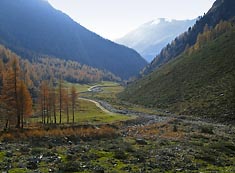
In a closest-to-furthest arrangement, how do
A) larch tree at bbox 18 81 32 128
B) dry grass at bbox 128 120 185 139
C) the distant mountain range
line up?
dry grass at bbox 128 120 185 139 < larch tree at bbox 18 81 32 128 < the distant mountain range

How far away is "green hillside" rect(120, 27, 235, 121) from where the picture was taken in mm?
99481

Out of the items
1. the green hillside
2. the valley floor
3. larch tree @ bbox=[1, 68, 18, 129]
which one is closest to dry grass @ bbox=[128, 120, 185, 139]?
the valley floor

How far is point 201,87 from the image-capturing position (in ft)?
411

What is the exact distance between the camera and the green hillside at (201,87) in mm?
99481

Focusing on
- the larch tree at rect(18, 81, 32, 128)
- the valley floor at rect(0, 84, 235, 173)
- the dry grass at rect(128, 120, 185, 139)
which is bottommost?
the valley floor at rect(0, 84, 235, 173)

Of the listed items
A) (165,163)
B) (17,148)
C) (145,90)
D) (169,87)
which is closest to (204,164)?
(165,163)

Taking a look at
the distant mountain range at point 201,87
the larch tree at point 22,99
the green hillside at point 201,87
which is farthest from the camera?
the green hillside at point 201,87

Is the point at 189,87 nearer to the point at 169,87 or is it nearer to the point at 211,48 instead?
the point at 169,87

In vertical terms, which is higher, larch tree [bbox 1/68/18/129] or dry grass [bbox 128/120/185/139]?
larch tree [bbox 1/68/18/129]

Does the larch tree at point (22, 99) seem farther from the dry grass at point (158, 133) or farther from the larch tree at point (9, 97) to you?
the dry grass at point (158, 133)

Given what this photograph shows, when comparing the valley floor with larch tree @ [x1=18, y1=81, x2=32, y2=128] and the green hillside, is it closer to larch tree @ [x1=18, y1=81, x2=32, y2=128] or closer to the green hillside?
larch tree @ [x1=18, y1=81, x2=32, y2=128]

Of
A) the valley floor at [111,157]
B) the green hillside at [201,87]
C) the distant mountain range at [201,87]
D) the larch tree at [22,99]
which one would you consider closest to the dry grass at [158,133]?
the valley floor at [111,157]

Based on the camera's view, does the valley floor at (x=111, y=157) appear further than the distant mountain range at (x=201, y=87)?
No

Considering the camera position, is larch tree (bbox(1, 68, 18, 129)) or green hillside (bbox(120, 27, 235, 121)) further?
green hillside (bbox(120, 27, 235, 121))
